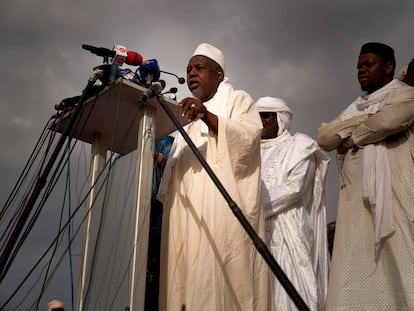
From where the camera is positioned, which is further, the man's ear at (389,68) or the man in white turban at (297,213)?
the man in white turban at (297,213)

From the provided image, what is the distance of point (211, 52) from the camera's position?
4.12 metres

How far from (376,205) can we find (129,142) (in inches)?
69.3

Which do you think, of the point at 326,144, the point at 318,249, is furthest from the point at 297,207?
the point at 326,144

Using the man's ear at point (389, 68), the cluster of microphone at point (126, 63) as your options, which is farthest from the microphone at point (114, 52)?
the man's ear at point (389, 68)

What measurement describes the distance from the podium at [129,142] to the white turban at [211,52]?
2.91ft

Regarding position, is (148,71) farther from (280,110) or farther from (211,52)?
(280,110)

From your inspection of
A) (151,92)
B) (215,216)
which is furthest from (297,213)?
(151,92)

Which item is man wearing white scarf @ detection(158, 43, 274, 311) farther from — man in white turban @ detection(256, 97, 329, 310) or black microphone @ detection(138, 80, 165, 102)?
man in white turban @ detection(256, 97, 329, 310)

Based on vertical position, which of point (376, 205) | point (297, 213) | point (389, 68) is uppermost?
point (389, 68)

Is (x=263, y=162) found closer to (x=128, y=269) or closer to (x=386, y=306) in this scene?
(x=386, y=306)

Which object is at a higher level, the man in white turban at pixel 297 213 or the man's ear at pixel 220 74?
the man's ear at pixel 220 74

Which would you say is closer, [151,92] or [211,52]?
[151,92]

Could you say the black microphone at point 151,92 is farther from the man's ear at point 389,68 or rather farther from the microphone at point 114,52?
the man's ear at point 389,68

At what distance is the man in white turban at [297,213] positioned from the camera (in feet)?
14.2
